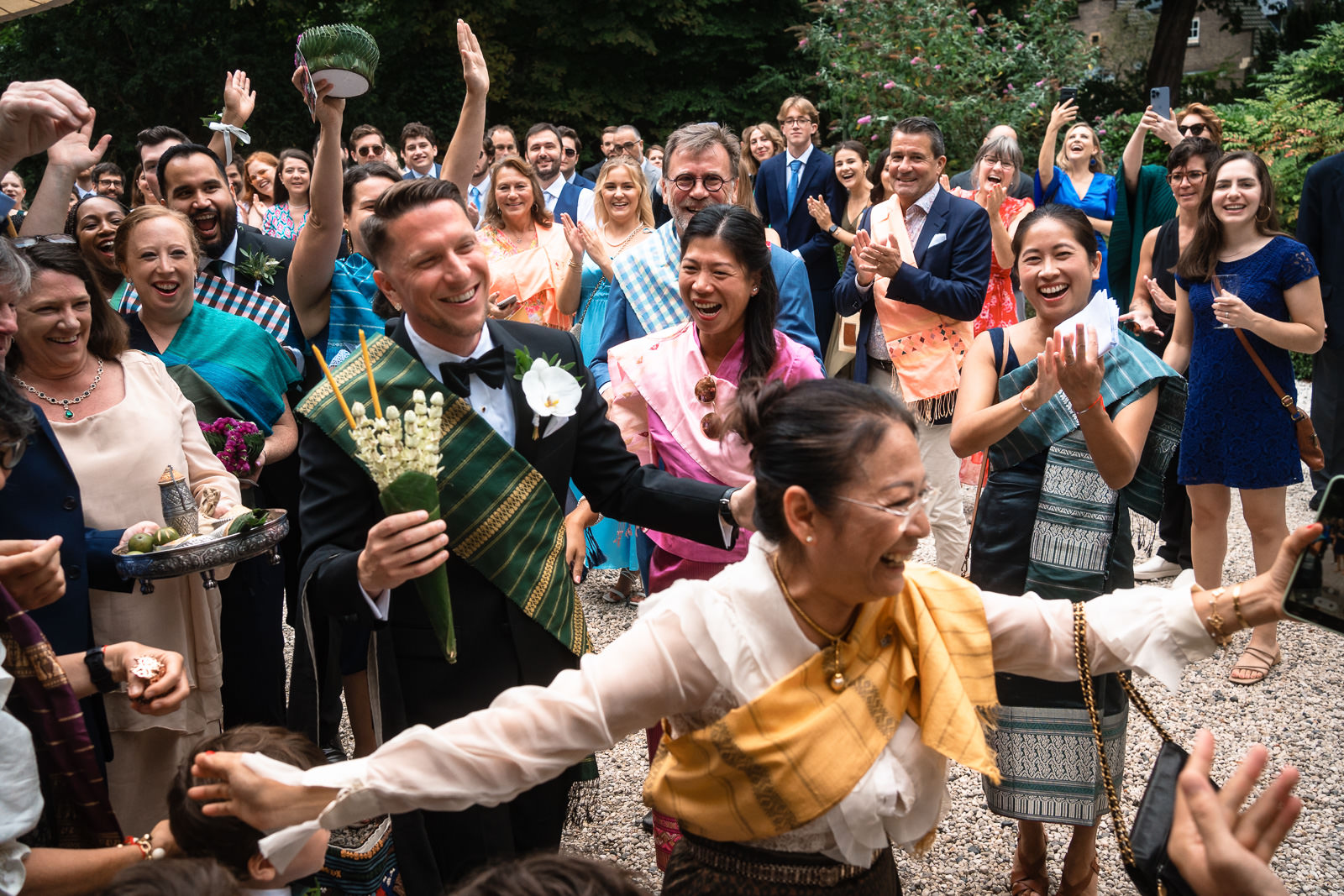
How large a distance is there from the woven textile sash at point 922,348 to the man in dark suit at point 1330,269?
1.75 metres

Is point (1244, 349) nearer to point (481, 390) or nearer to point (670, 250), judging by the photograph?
point (670, 250)

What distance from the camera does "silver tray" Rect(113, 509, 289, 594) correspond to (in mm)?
2836

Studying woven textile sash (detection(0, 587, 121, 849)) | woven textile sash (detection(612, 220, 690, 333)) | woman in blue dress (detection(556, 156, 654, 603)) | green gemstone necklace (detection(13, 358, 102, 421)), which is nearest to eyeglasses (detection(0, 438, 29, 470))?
woven textile sash (detection(0, 587, 121, 849))

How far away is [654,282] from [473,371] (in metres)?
1.95

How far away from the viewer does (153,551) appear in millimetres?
2832

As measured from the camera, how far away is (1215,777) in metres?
4.19

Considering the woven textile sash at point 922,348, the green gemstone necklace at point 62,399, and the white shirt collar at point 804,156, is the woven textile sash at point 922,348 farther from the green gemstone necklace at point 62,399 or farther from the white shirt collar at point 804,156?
the green gemstone necklace at point 62,399

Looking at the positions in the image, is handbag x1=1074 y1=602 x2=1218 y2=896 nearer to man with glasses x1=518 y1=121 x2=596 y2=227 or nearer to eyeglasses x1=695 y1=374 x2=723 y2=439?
eyeglasses x1=695 y1=374 x2=723 y2=439

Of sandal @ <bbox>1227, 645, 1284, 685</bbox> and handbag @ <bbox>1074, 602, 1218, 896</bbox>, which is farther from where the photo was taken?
sandal @ <bbox>1227, 645, 1284, 685</bbox>

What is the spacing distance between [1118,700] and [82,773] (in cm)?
284

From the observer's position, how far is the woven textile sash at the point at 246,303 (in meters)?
4.47

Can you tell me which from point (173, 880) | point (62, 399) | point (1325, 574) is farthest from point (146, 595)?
point (1325, 574)

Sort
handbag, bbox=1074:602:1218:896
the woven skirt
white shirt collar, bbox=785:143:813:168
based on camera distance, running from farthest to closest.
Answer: white shirt collar, bbox=785:143:813:168
the woven skirt
handbag, bbox=1074:602:1218:896

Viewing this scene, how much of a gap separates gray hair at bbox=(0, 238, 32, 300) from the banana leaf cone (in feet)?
4.16
